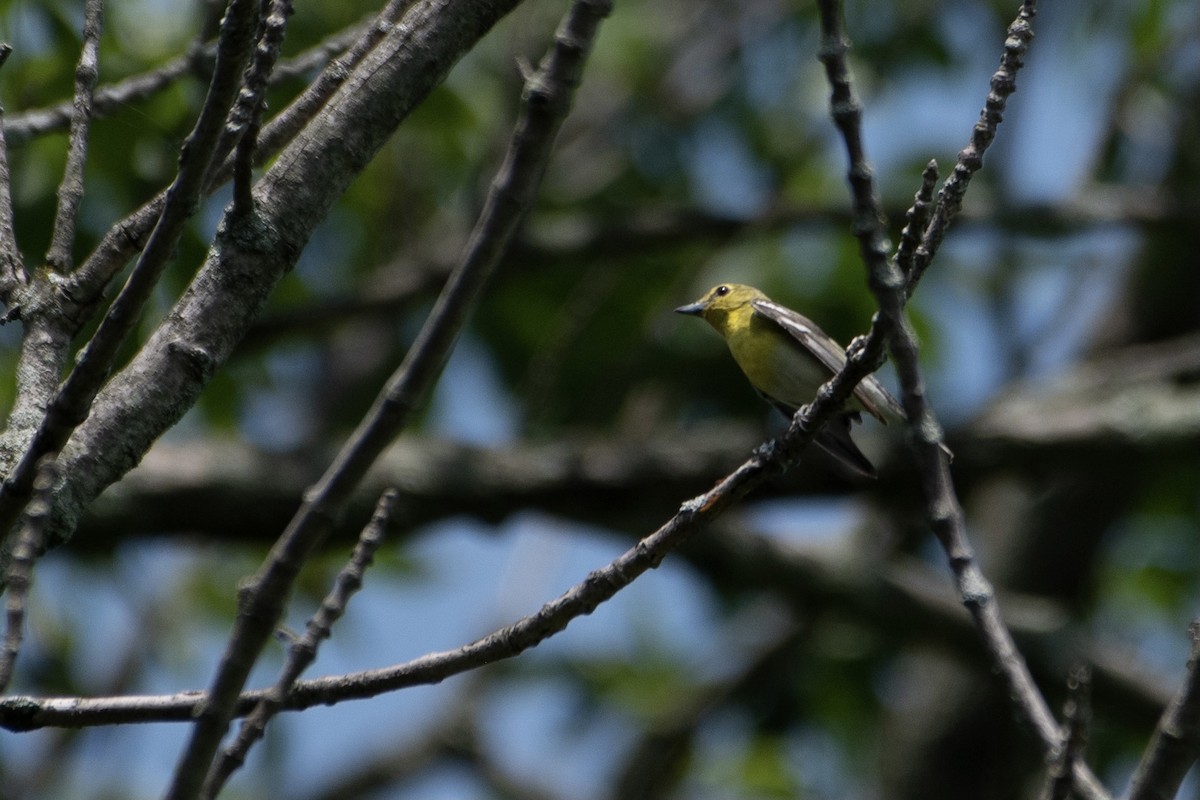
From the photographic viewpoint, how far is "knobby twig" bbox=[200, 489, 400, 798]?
2.32 meters

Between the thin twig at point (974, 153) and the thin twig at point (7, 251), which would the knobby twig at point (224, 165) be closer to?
the thin twig at point (7, 251)

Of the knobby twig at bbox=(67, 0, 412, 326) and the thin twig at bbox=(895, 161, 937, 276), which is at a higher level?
the knobby twig at bbox=(67, 0, 412, 326)

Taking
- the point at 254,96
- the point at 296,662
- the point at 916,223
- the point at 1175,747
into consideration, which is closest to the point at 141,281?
the point at 254,96

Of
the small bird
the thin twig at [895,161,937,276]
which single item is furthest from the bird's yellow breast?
the thin twig at [895,161,937,276]

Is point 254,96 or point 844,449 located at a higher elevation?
A: point 844,449

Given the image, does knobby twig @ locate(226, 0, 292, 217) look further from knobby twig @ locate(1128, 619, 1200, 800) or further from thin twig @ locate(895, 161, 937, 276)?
knobby twig @ locate(1128, 619, 1200, 800)

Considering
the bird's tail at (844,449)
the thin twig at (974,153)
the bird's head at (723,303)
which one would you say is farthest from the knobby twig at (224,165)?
the bird's head at (723,303)

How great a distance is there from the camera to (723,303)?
21.7 feet

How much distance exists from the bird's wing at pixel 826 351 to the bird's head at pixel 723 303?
1.41ft

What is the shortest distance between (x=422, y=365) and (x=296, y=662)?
2.42ft

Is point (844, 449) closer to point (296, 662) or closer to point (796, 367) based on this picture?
point (796, 367)

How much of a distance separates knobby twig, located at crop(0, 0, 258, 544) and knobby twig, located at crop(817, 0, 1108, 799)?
1078mm

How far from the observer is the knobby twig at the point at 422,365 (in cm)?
182

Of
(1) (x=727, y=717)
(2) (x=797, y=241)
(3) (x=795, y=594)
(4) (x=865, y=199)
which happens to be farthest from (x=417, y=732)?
(4) (x=865, y=199)
